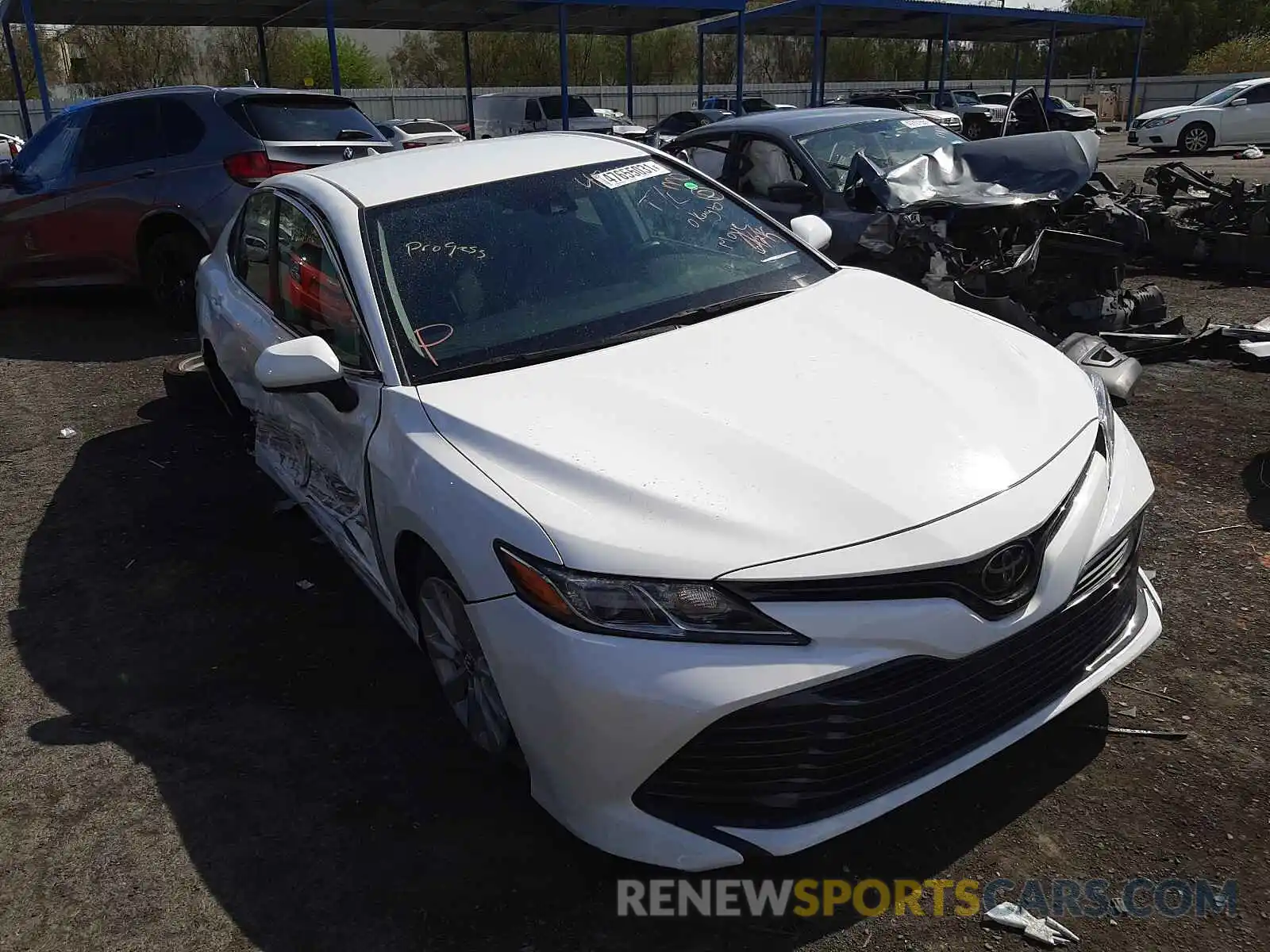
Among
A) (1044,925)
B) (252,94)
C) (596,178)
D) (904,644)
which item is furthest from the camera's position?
(252,94)

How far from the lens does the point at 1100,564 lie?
2.47m

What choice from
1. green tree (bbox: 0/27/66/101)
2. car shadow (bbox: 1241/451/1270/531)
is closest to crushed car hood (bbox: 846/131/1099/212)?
car shadow (bbox: 1241/451/1270/531)

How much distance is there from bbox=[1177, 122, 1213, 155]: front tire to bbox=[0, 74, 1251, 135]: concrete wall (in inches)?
785

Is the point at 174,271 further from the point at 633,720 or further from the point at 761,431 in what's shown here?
the point at 633,720

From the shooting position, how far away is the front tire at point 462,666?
2588 millimetres

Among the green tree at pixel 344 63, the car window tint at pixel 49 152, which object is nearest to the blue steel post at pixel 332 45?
the car window tint at pixel 49 152

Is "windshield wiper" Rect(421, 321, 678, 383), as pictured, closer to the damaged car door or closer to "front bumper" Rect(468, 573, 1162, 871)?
the damaged car door

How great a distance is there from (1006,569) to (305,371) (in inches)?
79.1

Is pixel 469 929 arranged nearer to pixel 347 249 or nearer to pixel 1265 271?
pixel 347 249

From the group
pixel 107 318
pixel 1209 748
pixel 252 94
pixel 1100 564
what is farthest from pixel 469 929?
pixel 107 318

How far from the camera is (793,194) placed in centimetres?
699

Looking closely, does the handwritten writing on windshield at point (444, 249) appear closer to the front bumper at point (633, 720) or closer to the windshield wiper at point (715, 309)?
the windshield wiper at point (715, 309)

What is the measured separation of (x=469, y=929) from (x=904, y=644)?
1.19m

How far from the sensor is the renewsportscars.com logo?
7.54 ft
